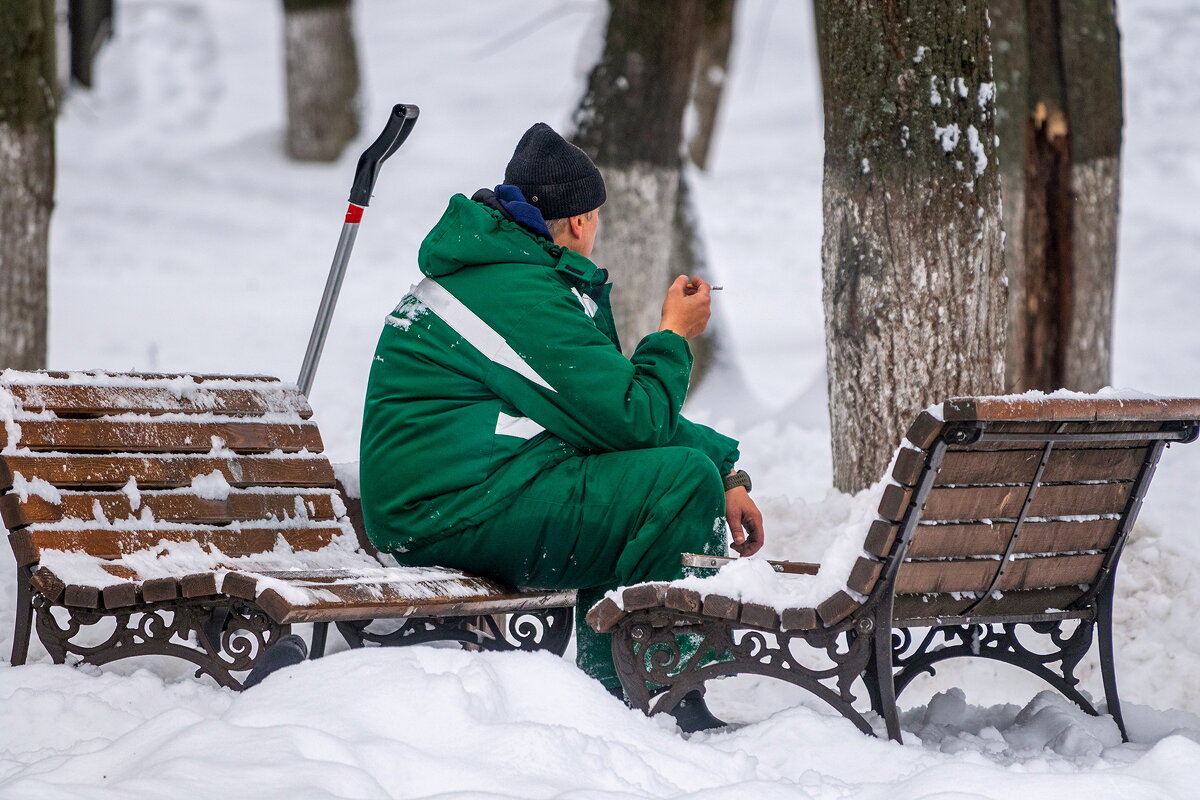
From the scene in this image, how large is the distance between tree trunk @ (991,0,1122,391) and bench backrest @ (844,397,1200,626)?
3.68 m

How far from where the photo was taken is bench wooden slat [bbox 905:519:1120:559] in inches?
129

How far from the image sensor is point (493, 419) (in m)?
Result: 3.66

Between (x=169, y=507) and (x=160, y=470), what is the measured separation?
10 centimetres

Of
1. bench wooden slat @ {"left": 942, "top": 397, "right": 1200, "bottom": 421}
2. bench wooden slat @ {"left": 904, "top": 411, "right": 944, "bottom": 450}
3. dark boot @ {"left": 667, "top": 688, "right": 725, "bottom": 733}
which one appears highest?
bench wooden slat @ {"left": 942, "top": 397, "right": 1200, "bottom": 421}

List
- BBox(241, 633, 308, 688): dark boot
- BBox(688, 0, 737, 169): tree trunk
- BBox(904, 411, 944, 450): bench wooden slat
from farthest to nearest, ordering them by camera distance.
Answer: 1. BBox(688, 0, 737, 169): tree trunk
2. BBox(241, 633, 308, 688): dark boot
3. BBox(904, 411, 944, 450): bench wooden slat

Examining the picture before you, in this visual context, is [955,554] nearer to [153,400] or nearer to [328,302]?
[153,400]

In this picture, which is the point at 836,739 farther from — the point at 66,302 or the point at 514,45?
the point at 514,45

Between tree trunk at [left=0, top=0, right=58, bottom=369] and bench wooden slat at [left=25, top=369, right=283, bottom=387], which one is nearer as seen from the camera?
bench wooden slat at [left=25, top=369, right=283, bottom=387]

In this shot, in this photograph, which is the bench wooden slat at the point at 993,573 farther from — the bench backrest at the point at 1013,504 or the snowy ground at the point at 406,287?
the snowy ground at the point at 406,287

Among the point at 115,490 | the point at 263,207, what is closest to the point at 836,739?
the point at 115,490

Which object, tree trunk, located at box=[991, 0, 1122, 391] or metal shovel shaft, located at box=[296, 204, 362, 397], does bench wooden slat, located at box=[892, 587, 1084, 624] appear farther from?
tree trunk, located at box=[991, 0, 1122, 391]

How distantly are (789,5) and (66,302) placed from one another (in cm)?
1815

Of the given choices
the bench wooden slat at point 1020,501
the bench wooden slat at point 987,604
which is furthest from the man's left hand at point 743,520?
the bench wooden slat at point 1020,501

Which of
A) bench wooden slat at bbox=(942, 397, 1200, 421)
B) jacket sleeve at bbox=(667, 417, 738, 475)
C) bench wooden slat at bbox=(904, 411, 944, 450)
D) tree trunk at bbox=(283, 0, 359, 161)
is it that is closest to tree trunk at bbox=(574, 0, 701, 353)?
jacket sleeve at bbox=(667, 417, 738, 475)
